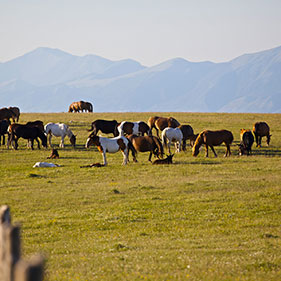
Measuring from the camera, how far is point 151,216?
14.7 metres

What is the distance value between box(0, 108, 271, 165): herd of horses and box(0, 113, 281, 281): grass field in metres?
0.94

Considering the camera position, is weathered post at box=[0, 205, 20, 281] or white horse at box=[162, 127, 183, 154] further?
white horse at box=[162, 127, 183, 154]

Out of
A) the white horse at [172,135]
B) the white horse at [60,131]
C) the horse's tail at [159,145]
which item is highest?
the white horse at [60,131]

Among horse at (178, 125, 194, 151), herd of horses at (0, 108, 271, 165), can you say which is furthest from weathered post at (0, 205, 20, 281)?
horse at (178, 125, 194, 151)

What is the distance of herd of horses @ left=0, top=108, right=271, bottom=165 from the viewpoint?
82.8ft

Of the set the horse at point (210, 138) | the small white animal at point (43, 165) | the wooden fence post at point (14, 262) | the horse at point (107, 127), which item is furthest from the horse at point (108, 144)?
the wooden fence post at point (14, 262)

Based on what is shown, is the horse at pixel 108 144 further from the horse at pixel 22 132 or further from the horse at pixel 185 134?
the horse at pixel 22 132

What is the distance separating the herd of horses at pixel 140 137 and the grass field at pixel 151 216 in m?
0.94

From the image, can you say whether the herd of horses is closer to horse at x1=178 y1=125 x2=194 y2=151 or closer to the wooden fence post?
horse at x1=178 y1=125 x2=194 y2=151

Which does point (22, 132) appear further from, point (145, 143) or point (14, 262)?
point (14, 262)

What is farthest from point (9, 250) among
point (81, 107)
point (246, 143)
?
point (81, 107)

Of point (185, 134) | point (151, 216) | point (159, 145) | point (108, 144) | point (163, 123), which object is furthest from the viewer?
point (163, 123)

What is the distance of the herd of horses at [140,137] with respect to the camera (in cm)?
2523

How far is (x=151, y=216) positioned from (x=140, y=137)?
1149cm
